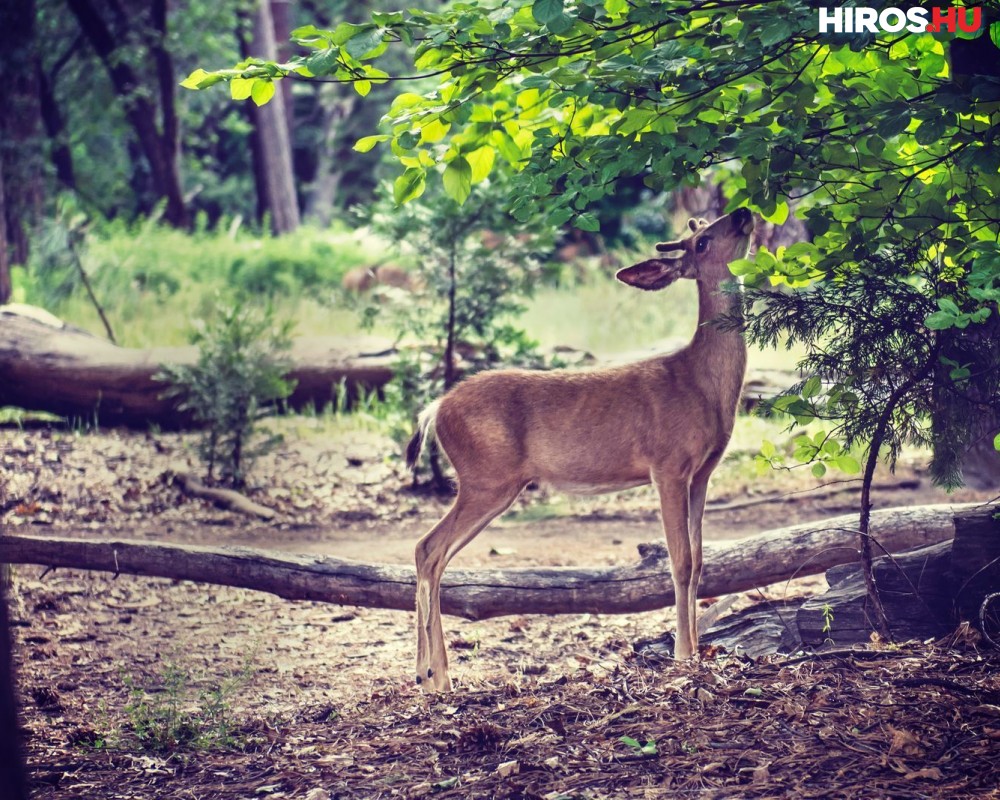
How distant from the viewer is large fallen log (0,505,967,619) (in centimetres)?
596

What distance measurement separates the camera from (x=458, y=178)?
5332mm

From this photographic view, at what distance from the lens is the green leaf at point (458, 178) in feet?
17.4

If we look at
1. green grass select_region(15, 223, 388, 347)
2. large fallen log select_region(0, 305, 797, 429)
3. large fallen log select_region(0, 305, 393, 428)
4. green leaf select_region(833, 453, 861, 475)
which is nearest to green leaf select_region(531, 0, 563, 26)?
green leaf select_region(833, 453, 861, 475)

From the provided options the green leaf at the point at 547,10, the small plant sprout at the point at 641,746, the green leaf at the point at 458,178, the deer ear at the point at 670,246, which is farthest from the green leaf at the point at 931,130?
the small plant sprout at the point at 641,746

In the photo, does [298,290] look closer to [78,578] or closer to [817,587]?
[78,578]

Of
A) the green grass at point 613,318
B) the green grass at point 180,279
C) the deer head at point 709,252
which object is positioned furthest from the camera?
the green grass at point 180,279

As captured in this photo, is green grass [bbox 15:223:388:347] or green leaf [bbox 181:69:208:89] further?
green grass [bbox 15:223:388:347]

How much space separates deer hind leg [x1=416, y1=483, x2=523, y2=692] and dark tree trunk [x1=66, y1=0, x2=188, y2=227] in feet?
54.2

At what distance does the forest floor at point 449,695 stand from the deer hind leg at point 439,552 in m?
0.22

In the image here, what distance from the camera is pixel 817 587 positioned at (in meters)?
7.18

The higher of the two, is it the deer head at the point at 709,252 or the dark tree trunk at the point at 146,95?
the dark tree trunk at the point at 146,95

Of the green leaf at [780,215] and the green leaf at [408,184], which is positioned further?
the green leaf at [780,215]

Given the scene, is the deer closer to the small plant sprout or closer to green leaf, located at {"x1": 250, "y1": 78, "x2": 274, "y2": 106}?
the small plant sprout

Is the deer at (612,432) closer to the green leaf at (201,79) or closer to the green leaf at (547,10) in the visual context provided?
the green leaf at (547,10)
